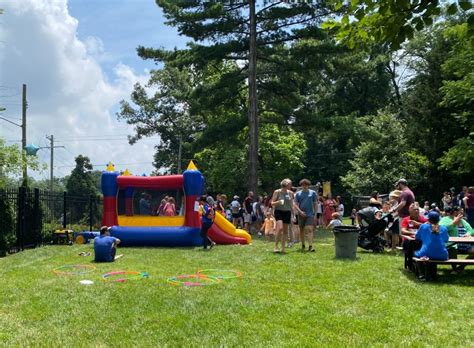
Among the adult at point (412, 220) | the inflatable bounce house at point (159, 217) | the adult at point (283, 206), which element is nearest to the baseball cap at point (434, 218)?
the adult at point (412, 220)

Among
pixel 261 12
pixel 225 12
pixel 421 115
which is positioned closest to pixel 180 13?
→ pixel 225 12

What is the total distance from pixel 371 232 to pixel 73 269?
7000 mm

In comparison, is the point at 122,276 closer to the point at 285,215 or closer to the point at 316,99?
the point at 285,215

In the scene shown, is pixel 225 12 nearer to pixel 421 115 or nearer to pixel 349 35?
pixel 421 115

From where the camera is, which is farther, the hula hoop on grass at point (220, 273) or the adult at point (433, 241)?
Result: the hula hoop on grass at point (220, 273)

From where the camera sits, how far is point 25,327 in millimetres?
5656

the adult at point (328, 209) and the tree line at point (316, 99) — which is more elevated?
the tree line at point (316, 99)

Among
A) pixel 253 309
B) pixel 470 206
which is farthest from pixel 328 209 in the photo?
pixel 253 309

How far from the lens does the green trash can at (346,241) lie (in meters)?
10.7

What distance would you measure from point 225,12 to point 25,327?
68.5 ft

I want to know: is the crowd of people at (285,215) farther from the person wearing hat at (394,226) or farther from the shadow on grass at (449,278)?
the shadow on grass at (449,278)

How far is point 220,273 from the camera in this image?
9.28m

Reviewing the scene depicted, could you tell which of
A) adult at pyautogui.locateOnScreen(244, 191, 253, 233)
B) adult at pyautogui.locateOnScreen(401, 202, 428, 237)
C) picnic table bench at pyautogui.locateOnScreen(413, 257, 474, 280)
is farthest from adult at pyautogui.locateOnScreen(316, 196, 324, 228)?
picnic table bench at pyautogui.locateOnScreen(413, 257, 474, 280)

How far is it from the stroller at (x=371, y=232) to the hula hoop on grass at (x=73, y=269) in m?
6.46
